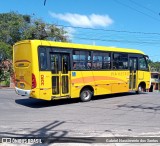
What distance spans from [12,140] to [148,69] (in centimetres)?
1445

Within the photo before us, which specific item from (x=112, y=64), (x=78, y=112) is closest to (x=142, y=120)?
A: (x=78, y=112)

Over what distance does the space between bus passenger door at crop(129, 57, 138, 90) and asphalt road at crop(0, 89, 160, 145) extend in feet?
14.4

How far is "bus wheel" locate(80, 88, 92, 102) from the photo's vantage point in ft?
53.3

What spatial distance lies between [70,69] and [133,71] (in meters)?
5.64

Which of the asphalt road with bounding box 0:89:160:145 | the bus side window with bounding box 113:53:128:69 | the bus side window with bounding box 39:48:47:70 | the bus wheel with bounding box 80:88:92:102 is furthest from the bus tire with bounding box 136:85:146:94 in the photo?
the bus side window with bounding box 39:48:47:70

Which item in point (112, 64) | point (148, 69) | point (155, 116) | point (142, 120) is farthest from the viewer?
point (148, 69)

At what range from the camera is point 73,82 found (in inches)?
609

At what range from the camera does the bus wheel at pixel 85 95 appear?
16.2 m

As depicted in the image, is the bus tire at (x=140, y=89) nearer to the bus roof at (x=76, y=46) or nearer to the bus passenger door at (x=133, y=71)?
the bus passenger door at (x=133, y=71)

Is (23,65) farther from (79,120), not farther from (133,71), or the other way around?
(133,71)

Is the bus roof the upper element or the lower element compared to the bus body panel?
upper

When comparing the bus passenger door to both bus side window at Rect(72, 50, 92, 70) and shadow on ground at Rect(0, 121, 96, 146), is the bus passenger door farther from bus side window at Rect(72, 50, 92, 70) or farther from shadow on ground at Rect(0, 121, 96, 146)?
shadow on ground at Rect(0, 121, 96, 146)

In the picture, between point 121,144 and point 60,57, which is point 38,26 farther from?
point 121,144

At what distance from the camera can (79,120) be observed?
1081 cm
